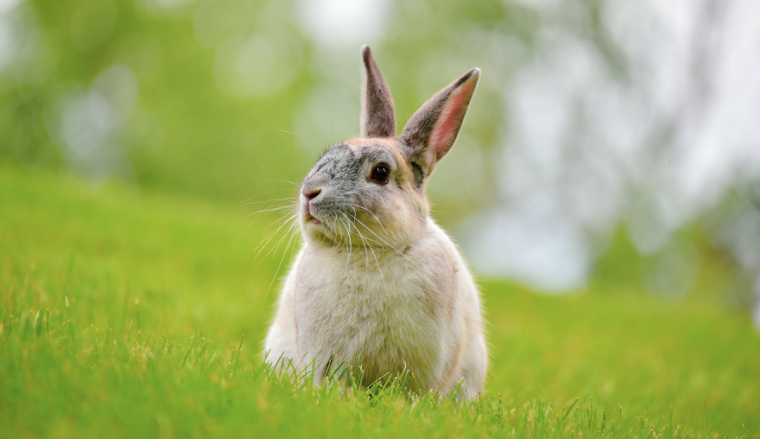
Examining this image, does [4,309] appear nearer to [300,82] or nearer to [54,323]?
[54,323]

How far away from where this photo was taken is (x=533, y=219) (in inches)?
604

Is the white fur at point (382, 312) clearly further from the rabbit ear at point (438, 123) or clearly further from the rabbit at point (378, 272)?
the rabbit ear at point (438, 123)

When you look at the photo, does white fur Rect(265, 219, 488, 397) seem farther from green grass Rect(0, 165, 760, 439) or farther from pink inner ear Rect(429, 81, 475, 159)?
pink inner ear Rect(429, 81, 475, 159)

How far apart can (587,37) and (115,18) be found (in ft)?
46.0

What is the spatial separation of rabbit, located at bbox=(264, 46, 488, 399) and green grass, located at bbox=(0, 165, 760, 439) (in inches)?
9.7

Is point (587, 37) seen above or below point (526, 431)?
above

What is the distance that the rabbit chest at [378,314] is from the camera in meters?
2.71

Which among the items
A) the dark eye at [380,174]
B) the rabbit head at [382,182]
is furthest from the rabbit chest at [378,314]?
the dark eye at [380,174]

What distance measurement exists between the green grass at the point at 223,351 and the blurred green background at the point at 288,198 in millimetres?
25

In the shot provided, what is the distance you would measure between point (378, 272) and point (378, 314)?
0.74ft

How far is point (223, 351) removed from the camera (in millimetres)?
3131

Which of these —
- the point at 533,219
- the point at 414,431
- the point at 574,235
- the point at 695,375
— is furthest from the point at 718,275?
the point at 414,431

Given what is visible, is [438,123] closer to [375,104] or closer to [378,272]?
[375,104]

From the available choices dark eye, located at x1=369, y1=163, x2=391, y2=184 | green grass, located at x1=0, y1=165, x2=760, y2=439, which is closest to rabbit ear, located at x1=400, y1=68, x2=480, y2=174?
dark eye, located at x1=369, y1=163, x2=391, y2=184
